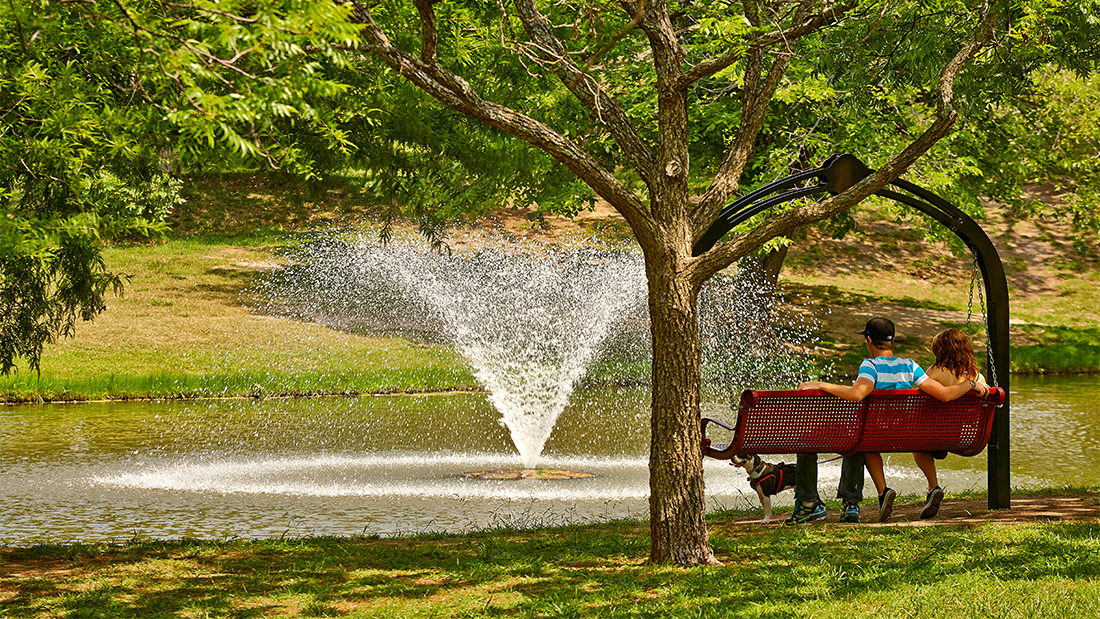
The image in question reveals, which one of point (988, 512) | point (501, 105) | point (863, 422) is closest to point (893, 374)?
point (863, 422)

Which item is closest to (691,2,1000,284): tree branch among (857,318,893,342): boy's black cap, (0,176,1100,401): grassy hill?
(857,318,893,342): boy's black cap

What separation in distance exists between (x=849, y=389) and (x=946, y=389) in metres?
0.76

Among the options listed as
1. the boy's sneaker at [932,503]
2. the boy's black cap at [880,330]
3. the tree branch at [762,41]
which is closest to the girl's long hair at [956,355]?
the boy's black cap at [880,330]

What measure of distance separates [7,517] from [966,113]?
975 centimetres

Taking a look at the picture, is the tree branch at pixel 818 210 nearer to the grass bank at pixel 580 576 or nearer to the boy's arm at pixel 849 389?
the boy's arm at pixel 849 389

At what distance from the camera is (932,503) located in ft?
24.7

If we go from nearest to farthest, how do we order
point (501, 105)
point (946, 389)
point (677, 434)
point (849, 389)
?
point (677, 434) < point (849, 389) < point (946, 389) < point (501, 105)

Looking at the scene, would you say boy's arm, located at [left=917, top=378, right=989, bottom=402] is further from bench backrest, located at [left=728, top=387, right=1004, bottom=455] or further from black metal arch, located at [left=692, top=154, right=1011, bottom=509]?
Answer: black metal arch, located at [left=692, top=154, right=1011, bottom=509]

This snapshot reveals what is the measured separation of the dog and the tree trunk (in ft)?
3.32

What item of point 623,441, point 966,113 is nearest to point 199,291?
point 623,441

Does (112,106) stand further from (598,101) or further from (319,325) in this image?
(319,325)

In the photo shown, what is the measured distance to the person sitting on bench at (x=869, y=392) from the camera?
7.18 meters

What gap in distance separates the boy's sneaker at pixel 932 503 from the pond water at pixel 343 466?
7.08 feet

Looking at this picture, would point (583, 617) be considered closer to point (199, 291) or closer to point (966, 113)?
point (966, 113)
